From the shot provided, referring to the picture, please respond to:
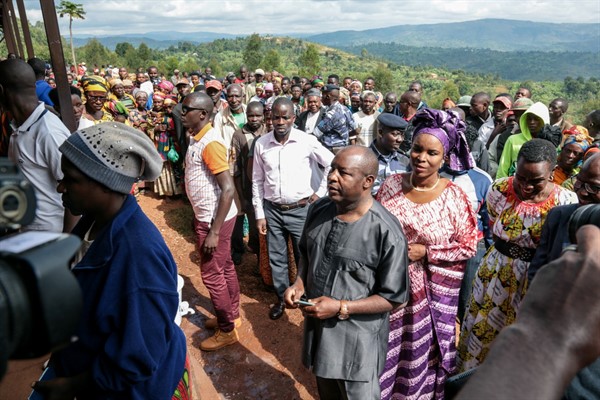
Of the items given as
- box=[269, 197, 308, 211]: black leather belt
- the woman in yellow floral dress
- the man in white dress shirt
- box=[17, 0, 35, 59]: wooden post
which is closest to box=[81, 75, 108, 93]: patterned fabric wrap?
the man in white dress shirt

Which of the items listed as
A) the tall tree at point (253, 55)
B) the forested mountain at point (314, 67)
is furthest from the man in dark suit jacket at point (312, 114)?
the tall tree at point (253, 55)

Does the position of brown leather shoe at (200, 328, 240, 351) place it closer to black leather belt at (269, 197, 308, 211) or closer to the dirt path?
the dirt path

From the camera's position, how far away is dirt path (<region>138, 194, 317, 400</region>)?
320 centimetres

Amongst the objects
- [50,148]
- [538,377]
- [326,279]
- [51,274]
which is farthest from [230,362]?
[538,377]

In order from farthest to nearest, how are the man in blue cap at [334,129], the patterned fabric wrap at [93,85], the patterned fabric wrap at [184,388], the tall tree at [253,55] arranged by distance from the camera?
the tall tree at [253,55], the man in blue cap at [334,129], the patterned fabric wrap at [93,85], the patterned fabric wrap at [184,388]

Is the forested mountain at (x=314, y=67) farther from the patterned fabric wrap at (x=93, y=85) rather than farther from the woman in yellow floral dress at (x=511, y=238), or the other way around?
the woman in yellow floral dress at (x=511, y=238)

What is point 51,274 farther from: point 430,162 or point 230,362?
point 230,362

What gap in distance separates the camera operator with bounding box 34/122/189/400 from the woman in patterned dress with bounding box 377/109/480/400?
155 cm

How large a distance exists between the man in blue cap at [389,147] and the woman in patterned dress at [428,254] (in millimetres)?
1002

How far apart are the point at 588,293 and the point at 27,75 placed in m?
3.14

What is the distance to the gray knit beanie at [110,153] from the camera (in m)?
1.52

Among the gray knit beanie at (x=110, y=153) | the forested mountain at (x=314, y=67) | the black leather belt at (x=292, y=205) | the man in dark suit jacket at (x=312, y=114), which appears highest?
the gray knit beanie at (x=110, y=153)

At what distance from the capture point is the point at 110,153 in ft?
5.08

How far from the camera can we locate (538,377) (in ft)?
1.90
